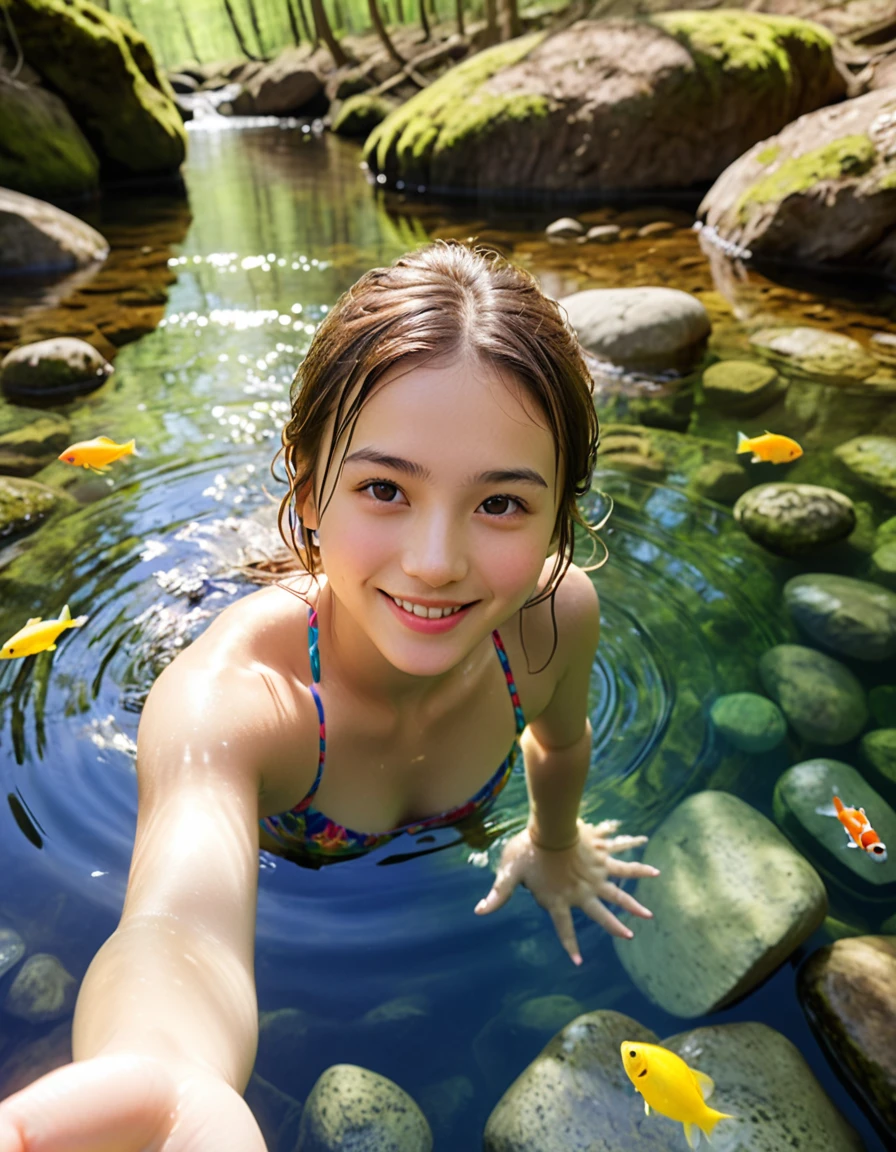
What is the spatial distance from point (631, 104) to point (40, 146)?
8218 millimetres

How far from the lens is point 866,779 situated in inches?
122

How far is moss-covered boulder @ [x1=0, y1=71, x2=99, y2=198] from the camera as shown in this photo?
11.5 m

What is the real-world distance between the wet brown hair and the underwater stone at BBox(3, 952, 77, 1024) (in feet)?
5.29

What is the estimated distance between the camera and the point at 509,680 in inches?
96.2

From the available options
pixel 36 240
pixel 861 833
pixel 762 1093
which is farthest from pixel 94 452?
pixel 36 240

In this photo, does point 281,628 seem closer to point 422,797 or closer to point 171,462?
point 422,797

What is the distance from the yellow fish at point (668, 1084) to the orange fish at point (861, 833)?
1.04 metres

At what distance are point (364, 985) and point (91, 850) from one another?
1022 millimetres

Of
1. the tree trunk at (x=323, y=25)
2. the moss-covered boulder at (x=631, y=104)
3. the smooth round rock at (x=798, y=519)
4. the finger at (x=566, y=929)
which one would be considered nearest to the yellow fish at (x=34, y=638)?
the finger at (x=566, y=929)

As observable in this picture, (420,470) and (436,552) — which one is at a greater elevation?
(420,470)

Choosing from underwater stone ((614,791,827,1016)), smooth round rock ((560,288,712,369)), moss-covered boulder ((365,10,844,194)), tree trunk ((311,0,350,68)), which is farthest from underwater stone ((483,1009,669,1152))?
tree trunk ((311,0,350,68))

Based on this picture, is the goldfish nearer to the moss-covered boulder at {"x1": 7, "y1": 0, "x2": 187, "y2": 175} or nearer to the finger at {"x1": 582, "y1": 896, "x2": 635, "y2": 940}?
the finger at {"x1": 582, "y1": 896, "x2": 635, "y2": 940}

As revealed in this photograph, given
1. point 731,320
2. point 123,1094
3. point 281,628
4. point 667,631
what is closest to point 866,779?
point 667,631

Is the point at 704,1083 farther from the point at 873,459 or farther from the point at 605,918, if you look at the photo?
the point at 873,459
